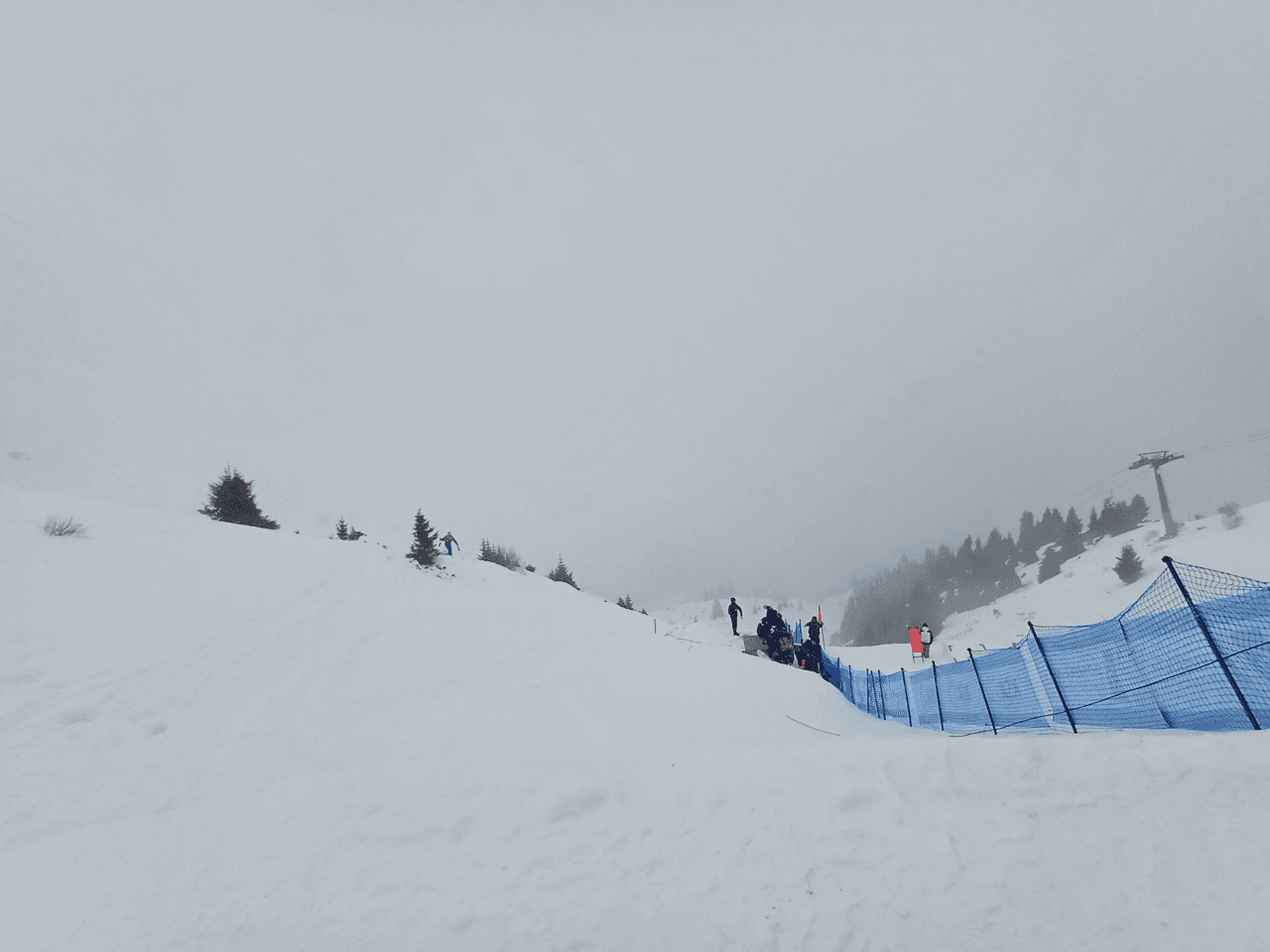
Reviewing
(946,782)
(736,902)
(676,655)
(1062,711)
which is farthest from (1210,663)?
(676,655)

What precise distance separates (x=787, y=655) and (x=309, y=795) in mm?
20905

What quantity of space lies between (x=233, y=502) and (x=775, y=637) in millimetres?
27726

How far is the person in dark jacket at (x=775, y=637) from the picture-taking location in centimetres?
2348

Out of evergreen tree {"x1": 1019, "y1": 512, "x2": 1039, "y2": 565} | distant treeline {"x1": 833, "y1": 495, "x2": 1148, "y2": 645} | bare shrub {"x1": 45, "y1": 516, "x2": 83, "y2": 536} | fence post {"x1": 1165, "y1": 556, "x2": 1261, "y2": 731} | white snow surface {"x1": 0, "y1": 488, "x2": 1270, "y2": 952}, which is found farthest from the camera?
evergreen tree {"x1": 1019, "y1": 512, "x2": 1039, "y2": 565}

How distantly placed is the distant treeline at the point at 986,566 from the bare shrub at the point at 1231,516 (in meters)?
23.8

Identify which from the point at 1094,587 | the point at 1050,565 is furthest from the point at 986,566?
the point at 1094,587

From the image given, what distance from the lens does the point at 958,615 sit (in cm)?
6988

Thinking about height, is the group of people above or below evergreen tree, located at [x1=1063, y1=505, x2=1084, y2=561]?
below

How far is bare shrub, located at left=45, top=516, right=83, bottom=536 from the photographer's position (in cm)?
1253

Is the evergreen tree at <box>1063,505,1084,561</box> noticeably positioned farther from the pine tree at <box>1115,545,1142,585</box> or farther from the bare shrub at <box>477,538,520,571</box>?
the bare shrub at <box>477,538,520,571</box>

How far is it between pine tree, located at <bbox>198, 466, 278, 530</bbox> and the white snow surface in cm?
1975

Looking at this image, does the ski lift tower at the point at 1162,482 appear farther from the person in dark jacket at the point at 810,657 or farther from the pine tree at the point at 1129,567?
the person in dark jacket at the point at 810,657

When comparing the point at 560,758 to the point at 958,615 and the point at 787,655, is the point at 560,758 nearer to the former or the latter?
the point at 787,655

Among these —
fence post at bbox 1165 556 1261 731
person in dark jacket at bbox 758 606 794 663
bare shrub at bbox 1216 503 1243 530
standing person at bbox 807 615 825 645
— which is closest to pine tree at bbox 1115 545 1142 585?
bare shrub at bbox 1216 503 1243 530
